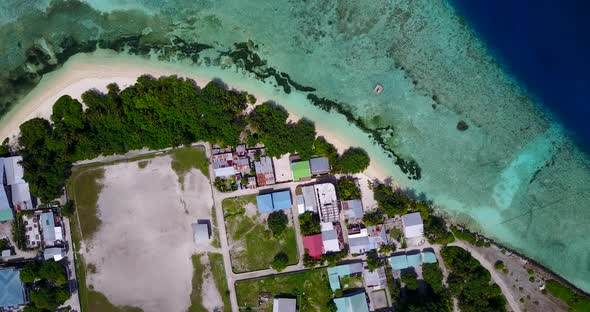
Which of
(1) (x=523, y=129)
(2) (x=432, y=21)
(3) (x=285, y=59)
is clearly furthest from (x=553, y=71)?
(3) (x=285, y=59)

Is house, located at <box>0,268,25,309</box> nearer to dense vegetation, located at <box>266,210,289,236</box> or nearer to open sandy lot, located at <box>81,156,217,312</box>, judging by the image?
open sandy lot, located at <box>81,156,217,312</box>

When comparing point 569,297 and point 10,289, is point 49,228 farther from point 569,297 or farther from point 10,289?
point 569,297

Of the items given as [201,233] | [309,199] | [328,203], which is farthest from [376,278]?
[201,233]

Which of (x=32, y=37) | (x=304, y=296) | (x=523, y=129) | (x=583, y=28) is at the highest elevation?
(x=32, y=37)

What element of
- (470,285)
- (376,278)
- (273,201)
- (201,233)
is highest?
(273,201)

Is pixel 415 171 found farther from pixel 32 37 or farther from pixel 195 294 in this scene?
pixel 32 37

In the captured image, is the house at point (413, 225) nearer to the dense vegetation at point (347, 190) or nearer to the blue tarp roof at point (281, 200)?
the dense vegetation at point (347, 190)

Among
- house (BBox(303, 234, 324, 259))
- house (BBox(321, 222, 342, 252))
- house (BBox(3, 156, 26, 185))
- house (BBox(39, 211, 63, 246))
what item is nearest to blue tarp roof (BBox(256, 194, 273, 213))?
house (BBox(303, 234, 324, 259))
